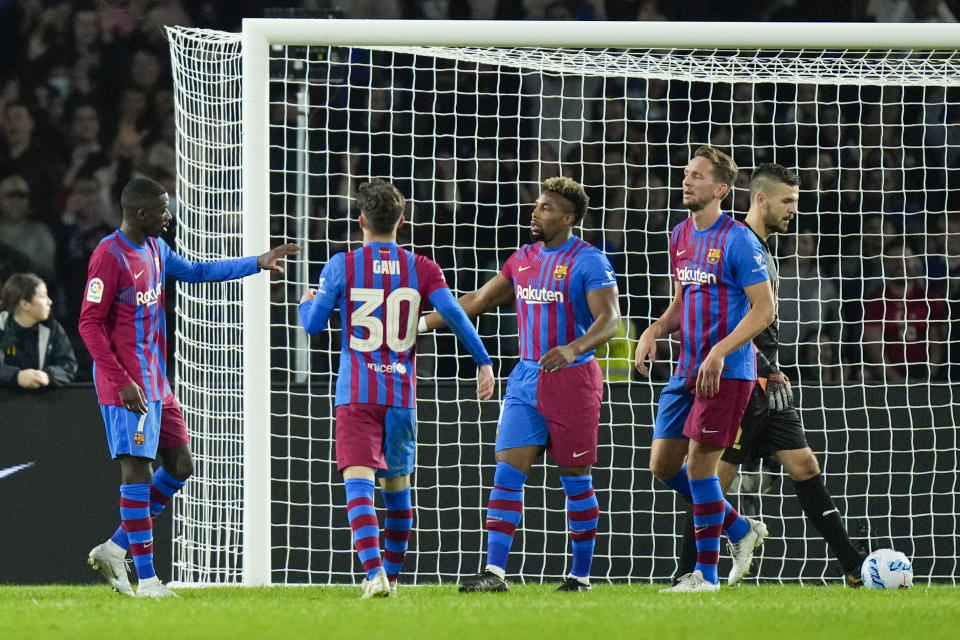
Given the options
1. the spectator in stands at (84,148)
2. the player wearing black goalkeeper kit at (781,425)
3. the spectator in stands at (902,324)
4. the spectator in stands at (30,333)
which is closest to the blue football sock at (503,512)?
the player wearing black goalkeeper kit at (781,425)

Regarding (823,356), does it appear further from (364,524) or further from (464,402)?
(364,524)

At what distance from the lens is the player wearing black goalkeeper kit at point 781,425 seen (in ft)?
20.1

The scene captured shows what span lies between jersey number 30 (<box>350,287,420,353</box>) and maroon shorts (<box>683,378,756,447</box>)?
3.98 ft

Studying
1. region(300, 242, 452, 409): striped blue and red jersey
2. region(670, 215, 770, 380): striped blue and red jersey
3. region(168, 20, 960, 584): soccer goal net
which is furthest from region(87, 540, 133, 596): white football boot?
region(670, 215, 770, 380): striped blue and red jersey

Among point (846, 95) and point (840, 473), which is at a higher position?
point (846, 95)

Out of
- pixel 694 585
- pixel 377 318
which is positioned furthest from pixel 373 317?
pixel 694 585

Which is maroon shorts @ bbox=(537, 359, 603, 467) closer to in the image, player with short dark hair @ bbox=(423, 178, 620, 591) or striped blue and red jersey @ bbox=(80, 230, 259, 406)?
player with short dark hair @ bbox=(423, 178, 620, 591)

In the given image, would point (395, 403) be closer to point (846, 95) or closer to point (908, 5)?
point (846, 95)

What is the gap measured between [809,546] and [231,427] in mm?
2993

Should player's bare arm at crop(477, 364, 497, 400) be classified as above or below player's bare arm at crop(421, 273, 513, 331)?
below

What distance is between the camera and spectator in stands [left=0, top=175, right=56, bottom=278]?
947 cm

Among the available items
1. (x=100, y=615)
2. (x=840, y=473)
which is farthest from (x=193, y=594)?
(x=840, y=473)

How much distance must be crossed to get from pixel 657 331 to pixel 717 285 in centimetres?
41

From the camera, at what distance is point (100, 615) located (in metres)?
4.75
